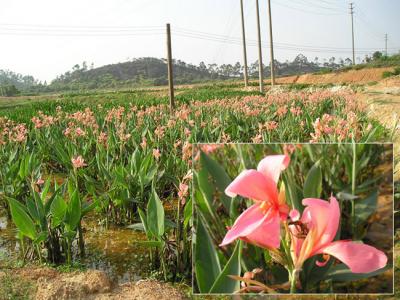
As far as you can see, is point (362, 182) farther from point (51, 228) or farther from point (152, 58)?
point (152, 58)

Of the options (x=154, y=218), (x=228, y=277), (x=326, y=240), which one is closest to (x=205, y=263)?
(x=228, y=277)

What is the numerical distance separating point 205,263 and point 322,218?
21.4 inches

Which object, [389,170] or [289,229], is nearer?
[289,229]

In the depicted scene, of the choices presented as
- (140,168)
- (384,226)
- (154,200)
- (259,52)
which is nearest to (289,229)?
(384,226)

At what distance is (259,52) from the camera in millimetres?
27766

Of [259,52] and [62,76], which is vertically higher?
[62,76]

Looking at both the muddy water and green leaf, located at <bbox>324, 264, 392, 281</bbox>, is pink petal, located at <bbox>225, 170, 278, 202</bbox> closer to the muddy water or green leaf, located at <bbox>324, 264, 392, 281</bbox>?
green leaf, located at <bbox>324, 264, 392, 281</bbox>

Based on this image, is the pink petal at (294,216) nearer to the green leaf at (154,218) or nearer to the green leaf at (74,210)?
the green leaf at (154,218)

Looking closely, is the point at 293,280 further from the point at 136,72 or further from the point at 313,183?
the point at 136,72

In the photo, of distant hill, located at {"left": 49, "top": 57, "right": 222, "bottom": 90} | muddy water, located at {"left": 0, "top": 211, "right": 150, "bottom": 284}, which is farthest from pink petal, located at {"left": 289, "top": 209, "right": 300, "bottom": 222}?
distant hill, located at {"left": 49, "top": 57, "right": 222, "bottom": 90}

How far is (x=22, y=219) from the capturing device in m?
2.67

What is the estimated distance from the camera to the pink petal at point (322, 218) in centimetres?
78

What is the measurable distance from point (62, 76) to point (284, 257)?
102 meters

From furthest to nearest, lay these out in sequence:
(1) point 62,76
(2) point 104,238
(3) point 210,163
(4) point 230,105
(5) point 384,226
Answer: (1) point 62,76 → (4) point 230,105 → (2) point 104,238 → (3) point 210,163 → (5) point 384,226
